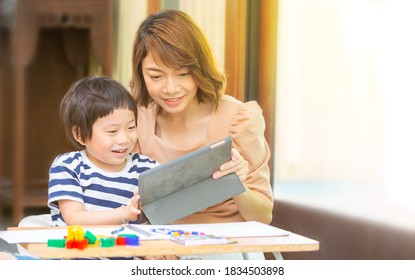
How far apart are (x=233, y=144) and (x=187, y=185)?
37 cm

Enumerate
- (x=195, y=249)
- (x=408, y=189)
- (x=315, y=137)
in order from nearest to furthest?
(x=195, y=249)
(x=408, y=189)
(x=315, y=137)

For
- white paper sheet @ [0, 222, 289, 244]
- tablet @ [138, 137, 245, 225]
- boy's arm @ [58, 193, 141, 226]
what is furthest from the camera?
boy's arm @ [58, 193, 141, 226]

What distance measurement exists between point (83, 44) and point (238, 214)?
2.15 meters

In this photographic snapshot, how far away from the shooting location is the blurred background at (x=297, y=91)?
2322mm

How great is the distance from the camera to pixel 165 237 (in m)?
1.33

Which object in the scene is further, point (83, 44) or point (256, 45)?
point (83, 44)

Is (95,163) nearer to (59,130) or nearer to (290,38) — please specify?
(290,38)

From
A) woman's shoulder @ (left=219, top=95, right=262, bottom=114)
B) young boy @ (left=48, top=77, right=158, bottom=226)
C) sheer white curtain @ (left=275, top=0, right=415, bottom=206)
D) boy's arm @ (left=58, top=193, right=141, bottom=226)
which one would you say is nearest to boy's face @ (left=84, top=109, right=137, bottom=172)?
young boy @ (left=48, top=77, right=158, bottom=226)

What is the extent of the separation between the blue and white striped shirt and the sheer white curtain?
967 mm

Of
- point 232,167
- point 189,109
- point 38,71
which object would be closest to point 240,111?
point 189,109

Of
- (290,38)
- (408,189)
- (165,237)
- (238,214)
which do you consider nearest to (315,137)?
(290,38)

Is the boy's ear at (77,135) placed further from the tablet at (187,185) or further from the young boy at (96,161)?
the tablet at (187,185)

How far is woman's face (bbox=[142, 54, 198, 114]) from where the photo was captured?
175 cm

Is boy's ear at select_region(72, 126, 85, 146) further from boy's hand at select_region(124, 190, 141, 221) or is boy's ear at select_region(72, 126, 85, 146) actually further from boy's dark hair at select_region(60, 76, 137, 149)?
boy's hand at select_region(124, 190, 141, 221)
